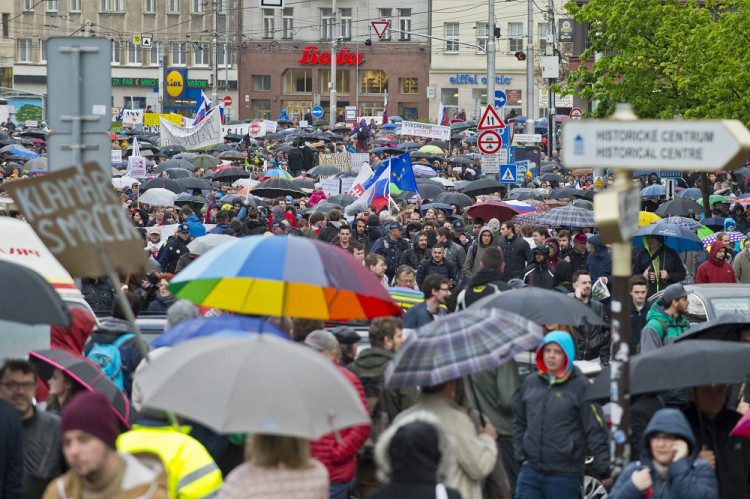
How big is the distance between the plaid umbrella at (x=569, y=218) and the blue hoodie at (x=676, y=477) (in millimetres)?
11837

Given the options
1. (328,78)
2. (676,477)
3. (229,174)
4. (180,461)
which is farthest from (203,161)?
(328,78)

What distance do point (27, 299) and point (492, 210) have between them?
1475 centimetres

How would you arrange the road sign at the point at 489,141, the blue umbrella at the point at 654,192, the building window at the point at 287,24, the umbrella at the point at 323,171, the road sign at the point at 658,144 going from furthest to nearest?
the building window at the point at 287,24, the umbrella at the point at 323,171, the blue umbrella at the point at 654,192, the road sign at the point at 489,141, the road sign at the point at 658,144

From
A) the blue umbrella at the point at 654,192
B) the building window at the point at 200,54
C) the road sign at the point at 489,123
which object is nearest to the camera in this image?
the road sign at the point at 489,123

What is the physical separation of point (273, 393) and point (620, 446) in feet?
5.56

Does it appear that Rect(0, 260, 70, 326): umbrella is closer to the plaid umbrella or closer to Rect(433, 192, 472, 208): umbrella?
the plaid umbrella

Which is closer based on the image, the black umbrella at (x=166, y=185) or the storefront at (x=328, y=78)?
the black umbrella at (x=166, y=185)

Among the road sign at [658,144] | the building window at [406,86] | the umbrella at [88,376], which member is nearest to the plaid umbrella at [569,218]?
the umbrella at [88,376]

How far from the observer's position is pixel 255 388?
208 inches

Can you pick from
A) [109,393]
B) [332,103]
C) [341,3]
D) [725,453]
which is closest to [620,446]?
[725,453]

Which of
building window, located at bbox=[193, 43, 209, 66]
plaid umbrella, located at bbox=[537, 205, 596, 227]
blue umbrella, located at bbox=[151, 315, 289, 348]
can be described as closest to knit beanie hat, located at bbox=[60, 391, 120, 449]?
blue umbrella, located at bbox=[151, 315, 289, 348]

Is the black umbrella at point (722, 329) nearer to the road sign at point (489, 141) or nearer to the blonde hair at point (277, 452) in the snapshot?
the blonde hair at point (277, 452)

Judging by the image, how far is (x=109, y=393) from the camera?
6973mm

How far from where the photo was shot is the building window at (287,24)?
9156 cm
